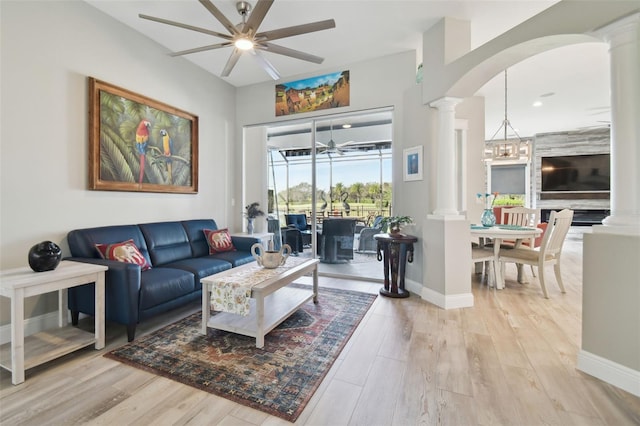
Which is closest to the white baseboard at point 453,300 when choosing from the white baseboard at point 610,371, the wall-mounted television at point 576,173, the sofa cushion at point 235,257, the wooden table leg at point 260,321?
the white baseboard at point 610,371

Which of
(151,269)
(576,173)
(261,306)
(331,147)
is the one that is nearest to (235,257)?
(151,269)

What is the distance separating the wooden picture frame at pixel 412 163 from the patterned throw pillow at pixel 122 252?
339 centimetres

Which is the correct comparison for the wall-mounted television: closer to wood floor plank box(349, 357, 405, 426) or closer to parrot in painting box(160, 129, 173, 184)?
wood floor plank box(349, 357, 405, 426)

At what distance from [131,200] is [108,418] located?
2.59m

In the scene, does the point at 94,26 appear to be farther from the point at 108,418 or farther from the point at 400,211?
the point at 400,211

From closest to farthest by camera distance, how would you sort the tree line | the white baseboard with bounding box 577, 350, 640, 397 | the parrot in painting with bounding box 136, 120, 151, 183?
the white baseboard with bounding box 577, 350, 640, 397, the parrot in painting with bounding box 136, 120, 151, 183, the tree line

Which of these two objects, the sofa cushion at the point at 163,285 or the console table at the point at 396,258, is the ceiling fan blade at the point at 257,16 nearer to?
the sofa cushion at the point at 163,285

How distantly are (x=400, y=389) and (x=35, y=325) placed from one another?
3.21 meters

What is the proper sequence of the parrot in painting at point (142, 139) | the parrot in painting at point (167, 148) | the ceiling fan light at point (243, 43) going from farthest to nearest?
the parrot in painting at point (167, 148)
the parrot in painting at point (142, 139)
the ceiling fan light at point (243, 43)

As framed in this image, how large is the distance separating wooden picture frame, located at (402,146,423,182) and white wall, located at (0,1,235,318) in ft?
11.2

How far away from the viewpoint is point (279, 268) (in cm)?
284

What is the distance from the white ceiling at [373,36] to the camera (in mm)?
3006

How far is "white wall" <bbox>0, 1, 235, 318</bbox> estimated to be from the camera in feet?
7.97

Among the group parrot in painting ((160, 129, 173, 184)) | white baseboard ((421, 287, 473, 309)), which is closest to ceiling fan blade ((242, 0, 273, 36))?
parrot in painting ((160, 129, 173, 184))
